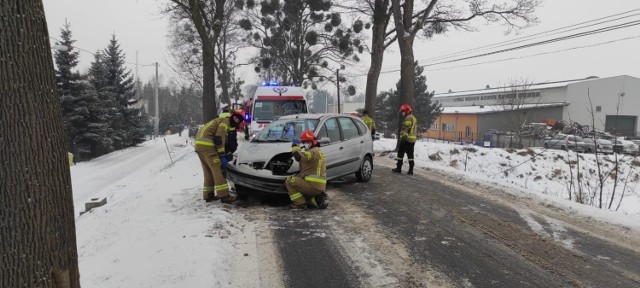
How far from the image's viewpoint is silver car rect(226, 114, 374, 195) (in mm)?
7027

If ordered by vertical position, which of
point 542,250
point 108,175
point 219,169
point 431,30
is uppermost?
point 431,30

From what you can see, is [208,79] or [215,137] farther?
[208,79]

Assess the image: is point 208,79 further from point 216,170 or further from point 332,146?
point 216,170

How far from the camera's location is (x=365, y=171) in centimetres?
961

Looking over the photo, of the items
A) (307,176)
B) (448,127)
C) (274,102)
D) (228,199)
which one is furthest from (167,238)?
(448,127)

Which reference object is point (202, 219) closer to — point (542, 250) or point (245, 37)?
point (542, 250)

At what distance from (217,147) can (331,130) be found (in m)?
2.53

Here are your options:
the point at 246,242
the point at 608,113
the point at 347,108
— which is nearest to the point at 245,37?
the point at 246,242

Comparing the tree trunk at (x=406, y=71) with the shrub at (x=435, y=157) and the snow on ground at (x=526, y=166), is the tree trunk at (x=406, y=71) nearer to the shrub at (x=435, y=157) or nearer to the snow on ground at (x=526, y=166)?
the snow on ground at (x=526, y=166)

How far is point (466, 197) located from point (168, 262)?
19.1 ft

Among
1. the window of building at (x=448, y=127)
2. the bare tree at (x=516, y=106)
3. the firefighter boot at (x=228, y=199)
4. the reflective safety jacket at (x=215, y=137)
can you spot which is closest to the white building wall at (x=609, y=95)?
the bare tree at (x=516, y=106)

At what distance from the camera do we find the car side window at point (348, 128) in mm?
9012

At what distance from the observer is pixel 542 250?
5.22 meters

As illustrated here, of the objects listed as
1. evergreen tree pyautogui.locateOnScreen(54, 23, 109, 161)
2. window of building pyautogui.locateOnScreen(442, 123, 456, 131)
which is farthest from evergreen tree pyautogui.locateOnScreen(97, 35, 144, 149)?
window of building pyautogui.locateOnScreen(442, 123, 456, 131)
